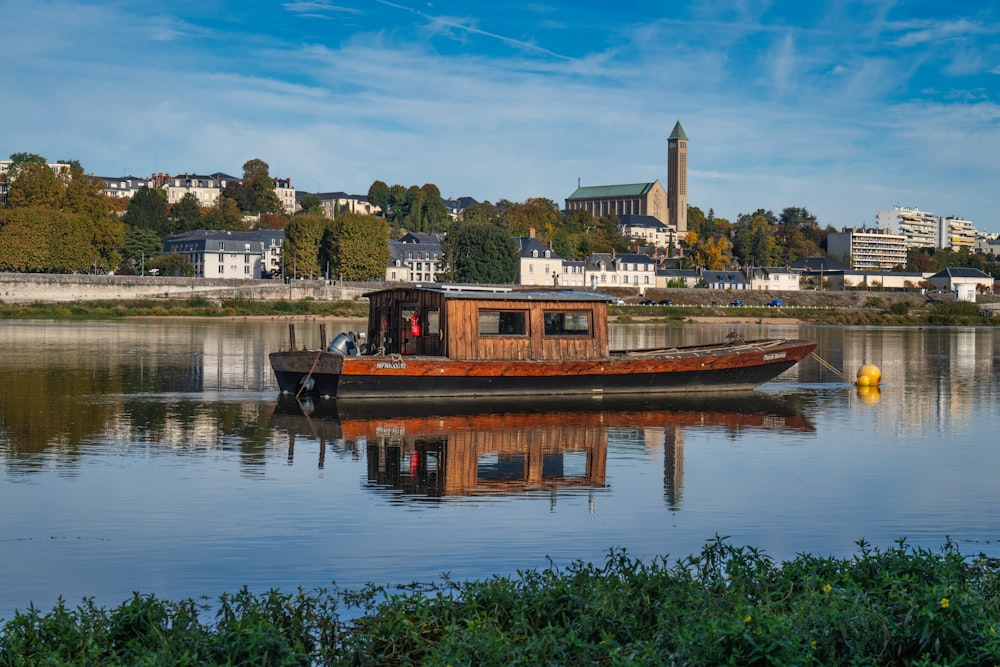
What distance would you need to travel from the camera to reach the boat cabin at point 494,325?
2734 cm

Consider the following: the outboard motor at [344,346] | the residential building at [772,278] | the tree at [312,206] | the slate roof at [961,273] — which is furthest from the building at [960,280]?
the outboard motor at [344,346]

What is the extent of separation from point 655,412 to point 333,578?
16.5 meters

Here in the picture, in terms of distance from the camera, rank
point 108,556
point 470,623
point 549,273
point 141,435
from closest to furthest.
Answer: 1. point 470,623
2. point 108,556
3. point 141,435
4. point 549,273

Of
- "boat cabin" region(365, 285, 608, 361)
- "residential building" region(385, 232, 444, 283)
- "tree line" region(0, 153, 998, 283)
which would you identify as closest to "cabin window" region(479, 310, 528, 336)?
"boat cabin" region(365, 285, 608, 361)

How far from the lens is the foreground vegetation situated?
7.57 meters

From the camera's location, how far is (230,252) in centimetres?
13575

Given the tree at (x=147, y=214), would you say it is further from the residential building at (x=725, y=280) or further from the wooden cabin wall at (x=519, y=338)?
the wooden cabin wall at (x=519, y=338)

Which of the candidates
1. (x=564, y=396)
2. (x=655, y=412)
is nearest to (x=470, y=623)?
(x=655, y=412)

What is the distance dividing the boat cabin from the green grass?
5915 centimetres

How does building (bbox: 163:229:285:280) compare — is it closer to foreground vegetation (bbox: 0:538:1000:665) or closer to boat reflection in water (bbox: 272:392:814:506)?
boat reflection in water (bbox: 272:392:814:506)

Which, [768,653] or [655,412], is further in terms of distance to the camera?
[655,412]

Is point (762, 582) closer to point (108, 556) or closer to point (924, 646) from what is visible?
point (924, 646)

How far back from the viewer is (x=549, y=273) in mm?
138500

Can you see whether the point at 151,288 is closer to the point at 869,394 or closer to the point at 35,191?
the point at 35,191
